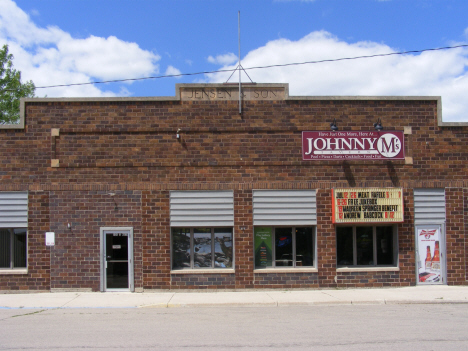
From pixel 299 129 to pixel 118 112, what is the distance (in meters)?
6.29

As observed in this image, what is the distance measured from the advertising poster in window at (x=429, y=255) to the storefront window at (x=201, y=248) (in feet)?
21.9

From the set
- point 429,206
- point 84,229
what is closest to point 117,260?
point 84,229

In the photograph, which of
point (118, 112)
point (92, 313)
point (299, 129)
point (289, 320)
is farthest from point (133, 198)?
point (289, 320)

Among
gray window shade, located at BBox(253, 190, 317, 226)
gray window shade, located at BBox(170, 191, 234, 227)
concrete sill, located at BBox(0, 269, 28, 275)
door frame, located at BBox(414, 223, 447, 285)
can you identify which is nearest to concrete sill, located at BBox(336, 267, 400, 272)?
door frame, located at BBox(414, 223, 447, 285)

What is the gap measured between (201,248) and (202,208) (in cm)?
141

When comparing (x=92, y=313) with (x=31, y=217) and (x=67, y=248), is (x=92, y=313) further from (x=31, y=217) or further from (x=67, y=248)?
(x=31, y=217)

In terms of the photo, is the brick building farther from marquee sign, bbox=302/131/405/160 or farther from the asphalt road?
the asphalt road

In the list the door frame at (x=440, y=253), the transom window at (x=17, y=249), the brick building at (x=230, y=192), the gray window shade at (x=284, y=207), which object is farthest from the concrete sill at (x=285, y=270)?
the transom window at (x=17, y=249)

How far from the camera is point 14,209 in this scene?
15766 millimetres

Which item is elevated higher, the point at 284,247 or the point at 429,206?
the point at 429,206

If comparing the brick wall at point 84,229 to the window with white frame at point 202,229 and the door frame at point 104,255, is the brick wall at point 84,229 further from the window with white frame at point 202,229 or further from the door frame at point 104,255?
the window with white frame at point 202,229

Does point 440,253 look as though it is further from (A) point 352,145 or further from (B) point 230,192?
(B) point 230,192

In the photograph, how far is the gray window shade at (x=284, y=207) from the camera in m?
16.0

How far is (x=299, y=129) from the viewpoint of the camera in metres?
16.2
